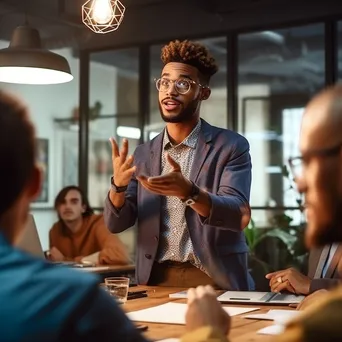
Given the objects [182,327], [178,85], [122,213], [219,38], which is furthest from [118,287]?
[219,38]

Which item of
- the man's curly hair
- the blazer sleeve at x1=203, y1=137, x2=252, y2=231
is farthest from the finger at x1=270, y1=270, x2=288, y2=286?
the man's curly hair

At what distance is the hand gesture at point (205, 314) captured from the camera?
4.71 feet

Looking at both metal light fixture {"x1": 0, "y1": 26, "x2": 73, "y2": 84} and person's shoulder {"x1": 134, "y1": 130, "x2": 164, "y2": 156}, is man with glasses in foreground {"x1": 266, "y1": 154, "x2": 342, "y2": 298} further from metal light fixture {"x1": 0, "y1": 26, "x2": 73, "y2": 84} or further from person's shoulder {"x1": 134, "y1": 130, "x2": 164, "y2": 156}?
metal light fixture {"x1": 0, "y1": 26, "x2": 73, "y2": 84}

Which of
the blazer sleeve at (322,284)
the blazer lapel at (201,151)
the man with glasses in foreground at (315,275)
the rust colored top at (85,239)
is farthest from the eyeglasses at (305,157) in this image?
the rust colored top at (85,239)

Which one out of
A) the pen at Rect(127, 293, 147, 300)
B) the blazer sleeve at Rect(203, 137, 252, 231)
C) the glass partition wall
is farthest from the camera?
the glass partition wall

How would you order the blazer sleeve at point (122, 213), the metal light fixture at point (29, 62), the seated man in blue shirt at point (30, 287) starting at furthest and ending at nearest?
the metal light fixture at point (29, 62) < the blazer sleeve at point (122, 213) < the seated man in blue shirt at point (30, 287)

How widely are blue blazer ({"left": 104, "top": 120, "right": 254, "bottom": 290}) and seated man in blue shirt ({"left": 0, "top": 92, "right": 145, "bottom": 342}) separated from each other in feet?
5.57

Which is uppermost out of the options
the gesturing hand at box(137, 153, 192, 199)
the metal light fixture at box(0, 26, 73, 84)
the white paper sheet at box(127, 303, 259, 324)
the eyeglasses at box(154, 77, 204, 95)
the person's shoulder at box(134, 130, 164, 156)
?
the metal light fixture at box(0, 26, 73, 84)

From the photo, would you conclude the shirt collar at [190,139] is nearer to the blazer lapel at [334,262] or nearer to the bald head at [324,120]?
the blazer lapel at [334,262]

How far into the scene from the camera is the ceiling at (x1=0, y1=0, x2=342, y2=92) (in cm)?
697

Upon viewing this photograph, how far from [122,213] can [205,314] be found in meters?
1.60

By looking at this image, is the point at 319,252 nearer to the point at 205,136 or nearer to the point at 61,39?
the point at 205,136

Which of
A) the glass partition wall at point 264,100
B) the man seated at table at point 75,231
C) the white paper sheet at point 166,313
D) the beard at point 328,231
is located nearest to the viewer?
the beard at point 328,231

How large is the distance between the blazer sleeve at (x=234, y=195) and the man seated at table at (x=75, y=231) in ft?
7.92
